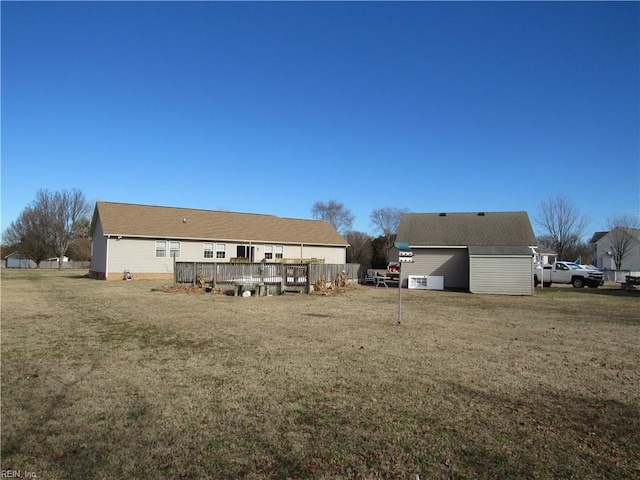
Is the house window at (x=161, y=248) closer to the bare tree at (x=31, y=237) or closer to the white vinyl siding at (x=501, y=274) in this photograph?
the white vinyl siding at (x=501, y=274)

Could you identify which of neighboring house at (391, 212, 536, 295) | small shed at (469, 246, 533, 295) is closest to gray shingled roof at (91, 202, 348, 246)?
neighboring house at (391, 212, 536, 295)

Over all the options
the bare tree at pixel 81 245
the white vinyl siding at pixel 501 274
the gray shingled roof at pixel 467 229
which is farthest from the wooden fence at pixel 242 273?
the bare tree at pixel 81 245

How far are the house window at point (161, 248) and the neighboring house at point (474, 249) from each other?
53.8 feet

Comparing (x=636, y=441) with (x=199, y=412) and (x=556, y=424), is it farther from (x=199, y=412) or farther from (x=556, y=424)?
(x=199, y=412)

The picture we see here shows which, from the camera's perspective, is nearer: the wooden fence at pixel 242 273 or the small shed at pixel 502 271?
the wooden fence at pixel 242 273

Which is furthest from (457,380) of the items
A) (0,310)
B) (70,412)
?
(0,310)

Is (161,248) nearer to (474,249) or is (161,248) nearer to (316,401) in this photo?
(474,249)

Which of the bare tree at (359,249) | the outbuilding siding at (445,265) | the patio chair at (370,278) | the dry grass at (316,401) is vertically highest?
the bare tree at (359,249)

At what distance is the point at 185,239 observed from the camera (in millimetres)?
30516

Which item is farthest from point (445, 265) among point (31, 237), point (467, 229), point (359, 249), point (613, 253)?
point (31, 237)

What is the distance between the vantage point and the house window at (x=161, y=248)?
29281mm

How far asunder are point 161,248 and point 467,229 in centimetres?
2139

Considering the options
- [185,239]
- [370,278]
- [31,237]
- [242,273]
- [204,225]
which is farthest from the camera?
[31,237]

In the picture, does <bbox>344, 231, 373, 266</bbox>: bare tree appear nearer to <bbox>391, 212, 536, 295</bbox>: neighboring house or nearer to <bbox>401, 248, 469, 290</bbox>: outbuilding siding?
<bbox>391, 212, 536, 295</bbox>: neighboring house
